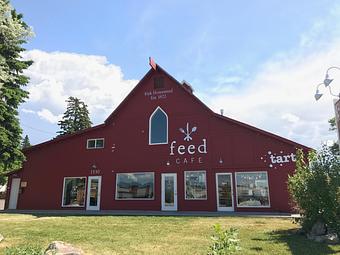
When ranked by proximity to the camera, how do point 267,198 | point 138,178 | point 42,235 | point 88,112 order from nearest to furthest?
point 42,235 < point 267,198 < point 138,178 < point 88,112

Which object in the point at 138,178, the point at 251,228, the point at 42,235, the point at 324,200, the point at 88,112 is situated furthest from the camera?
the point at 88,112

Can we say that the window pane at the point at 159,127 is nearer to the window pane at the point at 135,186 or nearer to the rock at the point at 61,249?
the window pane at the point at 135,186

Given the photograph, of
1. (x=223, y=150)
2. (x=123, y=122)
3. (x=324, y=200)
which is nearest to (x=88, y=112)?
(x=123, y=122)

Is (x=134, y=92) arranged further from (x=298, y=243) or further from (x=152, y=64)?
(x=298, y=243)

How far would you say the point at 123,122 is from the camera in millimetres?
21359

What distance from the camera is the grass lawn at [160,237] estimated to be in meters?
7.98

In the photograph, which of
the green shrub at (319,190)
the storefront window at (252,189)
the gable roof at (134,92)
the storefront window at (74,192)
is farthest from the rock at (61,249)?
the storefront window at (74,192)

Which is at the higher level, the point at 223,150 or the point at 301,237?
the point at 223,150

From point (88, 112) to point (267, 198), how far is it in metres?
39.0

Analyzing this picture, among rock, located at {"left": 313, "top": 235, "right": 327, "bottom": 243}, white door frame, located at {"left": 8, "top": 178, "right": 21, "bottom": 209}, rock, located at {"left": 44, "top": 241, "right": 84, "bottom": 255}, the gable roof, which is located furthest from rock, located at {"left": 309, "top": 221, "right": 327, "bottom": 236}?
white door frame, located at {"left": 8, "top": 178, "right": 21, "bottom": 209}

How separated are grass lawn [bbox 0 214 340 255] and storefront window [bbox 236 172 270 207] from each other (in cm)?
459

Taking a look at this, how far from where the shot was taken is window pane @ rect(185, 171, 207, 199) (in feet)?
61.6

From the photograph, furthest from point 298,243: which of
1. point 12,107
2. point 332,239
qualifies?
point 12,107

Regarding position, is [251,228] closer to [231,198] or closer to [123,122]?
[231,198]
